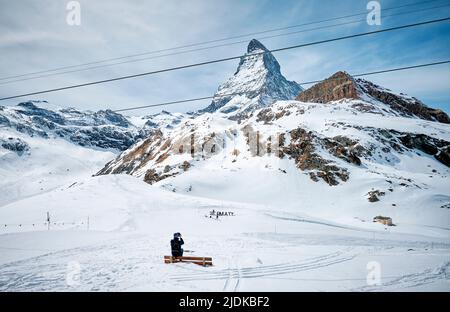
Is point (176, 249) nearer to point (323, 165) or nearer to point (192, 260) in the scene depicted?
point (192, 260)

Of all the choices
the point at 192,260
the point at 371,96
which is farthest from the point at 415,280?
the point at 371,96

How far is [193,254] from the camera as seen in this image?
63.4 feet

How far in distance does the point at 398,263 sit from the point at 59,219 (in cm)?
3402

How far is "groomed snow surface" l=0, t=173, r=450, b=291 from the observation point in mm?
12867

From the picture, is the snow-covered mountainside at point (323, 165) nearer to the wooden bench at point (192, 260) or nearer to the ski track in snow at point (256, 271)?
the ski track in snow at point (256, 271)

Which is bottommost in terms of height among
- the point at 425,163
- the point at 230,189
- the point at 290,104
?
the point at 230,189

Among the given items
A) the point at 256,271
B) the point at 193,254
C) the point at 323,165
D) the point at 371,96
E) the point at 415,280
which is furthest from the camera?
the point at 371,96

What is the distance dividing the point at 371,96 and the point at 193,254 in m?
182

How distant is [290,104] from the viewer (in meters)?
144

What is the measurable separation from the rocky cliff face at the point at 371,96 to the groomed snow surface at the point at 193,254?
142 metres

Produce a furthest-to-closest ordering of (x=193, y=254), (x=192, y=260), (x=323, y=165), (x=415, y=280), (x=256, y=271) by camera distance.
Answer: (x=323, y=165), (x=193, y=254), (x=192, y=260), (x=256, y=271), (x=415, y=280)

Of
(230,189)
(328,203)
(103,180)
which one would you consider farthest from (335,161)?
(103,180)
